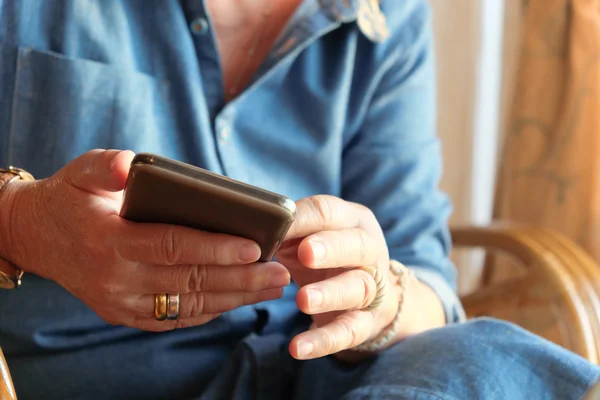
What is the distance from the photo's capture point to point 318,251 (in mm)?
509

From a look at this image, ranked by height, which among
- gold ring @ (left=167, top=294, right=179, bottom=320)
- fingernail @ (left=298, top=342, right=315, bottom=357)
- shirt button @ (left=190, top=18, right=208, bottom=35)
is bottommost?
fingernail @ (left=298, top=342, right=315, bottom=357)

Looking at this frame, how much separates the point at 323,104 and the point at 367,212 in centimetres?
23

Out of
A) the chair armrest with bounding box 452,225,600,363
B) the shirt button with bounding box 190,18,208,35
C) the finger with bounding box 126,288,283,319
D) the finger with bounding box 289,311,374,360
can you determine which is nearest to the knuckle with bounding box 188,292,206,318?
the finger with bounding box 126,288,283,319

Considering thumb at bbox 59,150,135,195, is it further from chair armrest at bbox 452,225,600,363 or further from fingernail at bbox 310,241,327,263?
chair armrest at bbox 452,225,600,363

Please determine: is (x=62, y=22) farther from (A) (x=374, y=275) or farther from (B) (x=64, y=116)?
(A) (x=374, y=275)

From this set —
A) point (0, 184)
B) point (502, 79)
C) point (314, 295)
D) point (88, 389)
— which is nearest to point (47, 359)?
point (88, 389)

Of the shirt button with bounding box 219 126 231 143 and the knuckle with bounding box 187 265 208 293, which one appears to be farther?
the shirt button with bounding box 219 126 231 143

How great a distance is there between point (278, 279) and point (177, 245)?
0.10m

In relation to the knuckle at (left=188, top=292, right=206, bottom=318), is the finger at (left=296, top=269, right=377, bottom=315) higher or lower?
higher

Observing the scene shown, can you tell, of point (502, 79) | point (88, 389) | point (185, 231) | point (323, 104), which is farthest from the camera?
point (502, 79)

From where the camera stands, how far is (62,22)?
68 cm

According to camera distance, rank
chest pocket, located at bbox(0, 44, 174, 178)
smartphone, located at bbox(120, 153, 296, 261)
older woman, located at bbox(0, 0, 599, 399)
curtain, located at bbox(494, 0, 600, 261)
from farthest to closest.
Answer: curtain, located at bbox(494, 0, 600, 261) → chest pocket, located at bbox(0, 44, 174, 178) → older woman, located at bbox(0, 0, 599, 399) → smartphone, located at bbox(120, 153, 296, 261)

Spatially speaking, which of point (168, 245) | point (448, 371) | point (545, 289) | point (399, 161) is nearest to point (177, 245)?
point (168, 245)

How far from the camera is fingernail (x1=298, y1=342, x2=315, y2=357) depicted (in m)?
0.50
